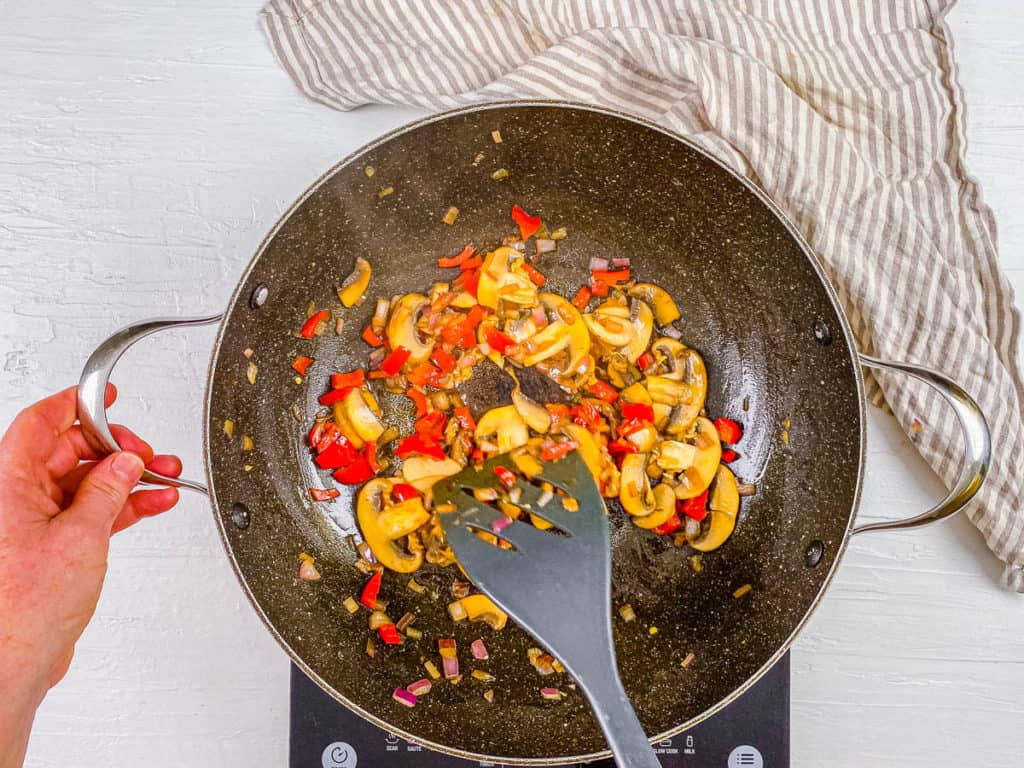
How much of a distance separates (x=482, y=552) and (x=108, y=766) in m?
0.66

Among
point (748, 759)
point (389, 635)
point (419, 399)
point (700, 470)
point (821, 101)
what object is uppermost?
point (821, 101)

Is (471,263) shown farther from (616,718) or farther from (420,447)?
(616,718)

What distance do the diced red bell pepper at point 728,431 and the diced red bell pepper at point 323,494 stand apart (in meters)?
0.56

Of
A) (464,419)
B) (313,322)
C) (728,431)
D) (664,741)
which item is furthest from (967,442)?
(313,322)

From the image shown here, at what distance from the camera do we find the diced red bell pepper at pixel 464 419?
47.6 inches

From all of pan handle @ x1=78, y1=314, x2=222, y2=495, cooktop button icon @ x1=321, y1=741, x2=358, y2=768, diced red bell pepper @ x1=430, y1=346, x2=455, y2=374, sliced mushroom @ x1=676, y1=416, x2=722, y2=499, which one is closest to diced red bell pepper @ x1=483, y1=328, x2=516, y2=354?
diced red bell pepper @ x1=430, y1=346, x2=455, y2=374

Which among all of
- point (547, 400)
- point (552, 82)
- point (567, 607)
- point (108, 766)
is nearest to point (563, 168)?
point (552, 82)

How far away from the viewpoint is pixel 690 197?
1.18 meters

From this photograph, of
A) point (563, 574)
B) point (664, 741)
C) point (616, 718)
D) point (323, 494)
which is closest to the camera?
point (616, 718)

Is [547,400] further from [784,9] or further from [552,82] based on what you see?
[784,9]

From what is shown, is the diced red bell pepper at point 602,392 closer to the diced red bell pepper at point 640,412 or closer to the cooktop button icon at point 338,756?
the diced red bell pepper at point 640,412

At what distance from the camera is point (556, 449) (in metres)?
1.14

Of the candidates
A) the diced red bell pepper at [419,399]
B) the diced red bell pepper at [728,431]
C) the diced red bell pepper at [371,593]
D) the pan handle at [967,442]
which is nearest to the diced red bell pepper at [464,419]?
the diced red bell pepper at [419,399]

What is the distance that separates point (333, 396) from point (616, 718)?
1.93 feet
